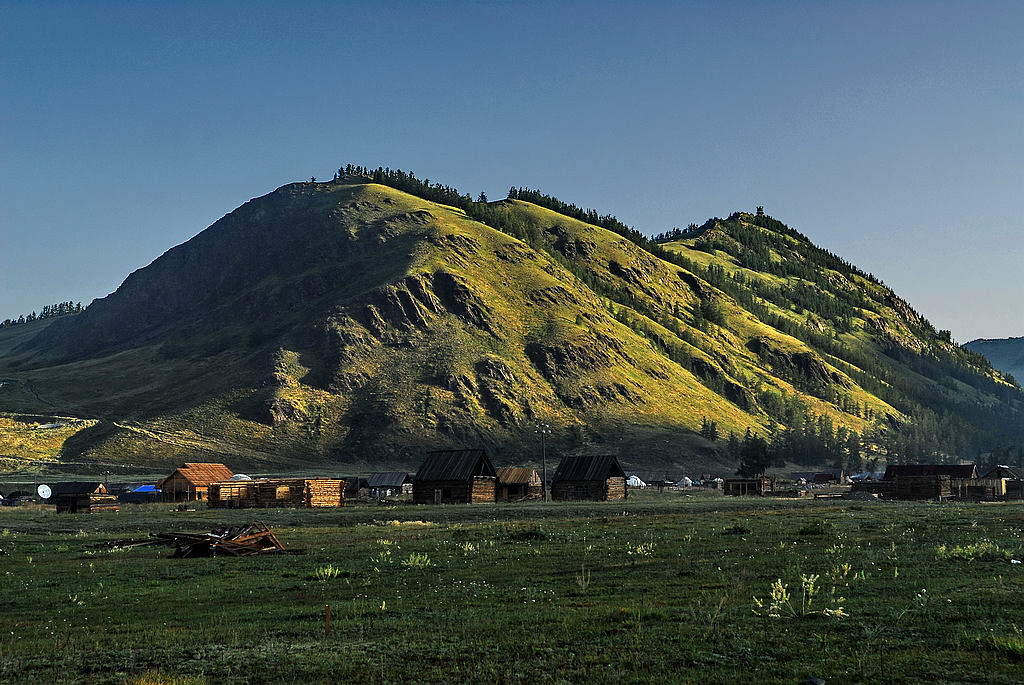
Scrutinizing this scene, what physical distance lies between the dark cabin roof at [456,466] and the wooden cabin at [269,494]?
10876 mm

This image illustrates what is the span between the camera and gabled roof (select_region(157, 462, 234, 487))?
103438 millimetres

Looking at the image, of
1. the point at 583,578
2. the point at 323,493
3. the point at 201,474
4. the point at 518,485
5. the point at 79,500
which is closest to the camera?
the point at 583,578

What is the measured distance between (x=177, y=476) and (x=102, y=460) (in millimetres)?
52257

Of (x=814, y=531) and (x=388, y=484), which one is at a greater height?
(x=814, y=531)

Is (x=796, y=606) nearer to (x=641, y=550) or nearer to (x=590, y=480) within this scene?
(x=641, y=550)

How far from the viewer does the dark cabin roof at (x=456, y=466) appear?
90938mm

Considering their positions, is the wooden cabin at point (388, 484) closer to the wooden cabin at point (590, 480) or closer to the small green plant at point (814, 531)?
the wooden cabin at point (590, 480)

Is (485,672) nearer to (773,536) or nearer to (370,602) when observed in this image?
(370,602)

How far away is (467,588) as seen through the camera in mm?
24203

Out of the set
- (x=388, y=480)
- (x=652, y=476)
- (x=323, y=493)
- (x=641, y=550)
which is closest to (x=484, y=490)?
(x=323, y=493)

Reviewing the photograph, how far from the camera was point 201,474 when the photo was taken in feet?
347

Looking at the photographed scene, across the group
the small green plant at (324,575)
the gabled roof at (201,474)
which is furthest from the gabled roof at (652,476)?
the small green plant at (324,575)

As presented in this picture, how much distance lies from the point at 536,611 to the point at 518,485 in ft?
279

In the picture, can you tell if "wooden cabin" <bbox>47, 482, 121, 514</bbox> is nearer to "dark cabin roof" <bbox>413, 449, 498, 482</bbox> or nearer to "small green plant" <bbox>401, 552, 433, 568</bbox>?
"dark cabin roof" <bbox>413, 449, 498, 482</bbox>
